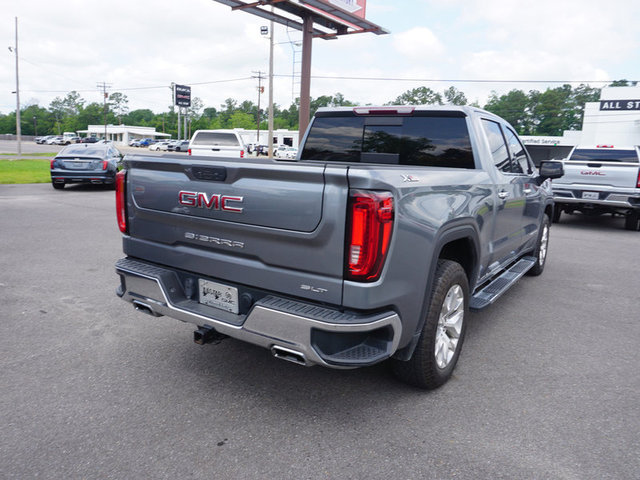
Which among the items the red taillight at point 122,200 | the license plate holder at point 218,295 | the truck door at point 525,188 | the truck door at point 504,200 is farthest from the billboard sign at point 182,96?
the license plate holder at point 218,295

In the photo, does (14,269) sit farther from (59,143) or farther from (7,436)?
(59,143)

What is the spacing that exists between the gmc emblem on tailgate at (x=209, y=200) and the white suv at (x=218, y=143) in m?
13.9

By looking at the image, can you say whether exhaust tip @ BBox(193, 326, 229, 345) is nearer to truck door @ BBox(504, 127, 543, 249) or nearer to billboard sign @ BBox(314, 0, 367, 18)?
truck door @ BBox(504, 127, 543, 249)

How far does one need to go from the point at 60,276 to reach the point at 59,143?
8367cm

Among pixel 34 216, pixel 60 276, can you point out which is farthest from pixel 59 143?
pixel 60 276

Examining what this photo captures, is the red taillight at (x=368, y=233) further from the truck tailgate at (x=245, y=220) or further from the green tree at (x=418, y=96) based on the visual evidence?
the green tree at (x=418, y=96)

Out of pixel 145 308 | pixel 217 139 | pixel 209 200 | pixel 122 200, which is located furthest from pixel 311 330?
pixel 217 139

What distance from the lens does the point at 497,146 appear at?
440 cm

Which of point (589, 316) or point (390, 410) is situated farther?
point (589, 316)

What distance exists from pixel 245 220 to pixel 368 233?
0.75 m

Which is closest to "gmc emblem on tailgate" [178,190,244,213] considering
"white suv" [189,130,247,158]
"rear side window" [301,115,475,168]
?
"rear side window" [301,115,475,168]

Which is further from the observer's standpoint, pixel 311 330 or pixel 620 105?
Answer: pixel 620 105

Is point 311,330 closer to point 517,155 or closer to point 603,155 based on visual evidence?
point 517,155

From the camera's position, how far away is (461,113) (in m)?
3.98
